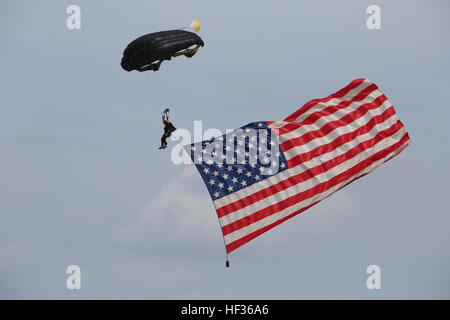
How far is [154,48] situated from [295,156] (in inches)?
310

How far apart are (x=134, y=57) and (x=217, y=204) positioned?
8468mm

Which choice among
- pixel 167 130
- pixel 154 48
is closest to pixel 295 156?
pixel 167 130

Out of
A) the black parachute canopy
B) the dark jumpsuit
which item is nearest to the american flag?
the dark jumpsuit

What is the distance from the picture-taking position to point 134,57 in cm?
4050

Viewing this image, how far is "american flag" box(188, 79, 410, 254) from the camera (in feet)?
122

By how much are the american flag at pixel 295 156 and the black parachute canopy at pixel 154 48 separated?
472cm

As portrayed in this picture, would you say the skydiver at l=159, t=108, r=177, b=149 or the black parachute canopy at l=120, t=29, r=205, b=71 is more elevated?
the black parachute canopy at l=120, t=29, r=205, b=71

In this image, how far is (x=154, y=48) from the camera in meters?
39.4

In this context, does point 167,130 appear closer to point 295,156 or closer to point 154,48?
point 154,48

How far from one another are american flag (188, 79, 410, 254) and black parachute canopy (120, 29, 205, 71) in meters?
4.72

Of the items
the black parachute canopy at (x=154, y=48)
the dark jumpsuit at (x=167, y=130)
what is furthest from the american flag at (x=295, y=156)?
the black parachute canopy at (x=154, y=48)

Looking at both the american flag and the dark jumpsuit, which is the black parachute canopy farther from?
the american flag
